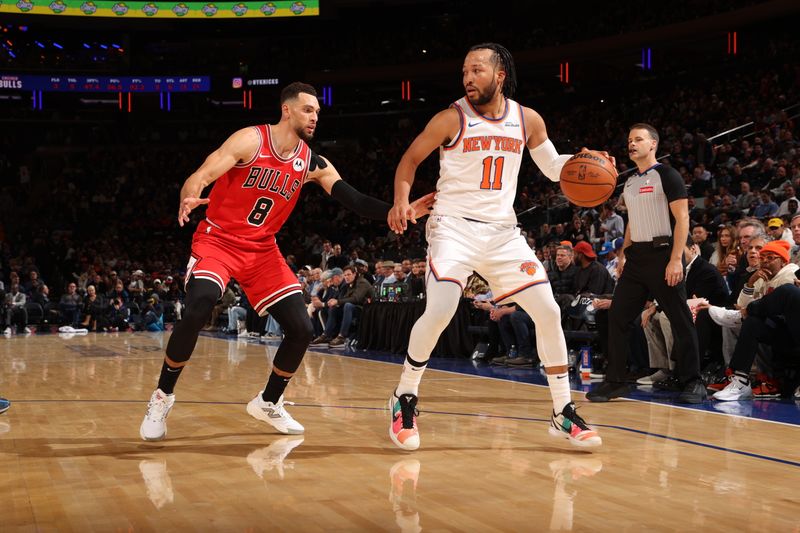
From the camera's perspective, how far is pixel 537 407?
585cm

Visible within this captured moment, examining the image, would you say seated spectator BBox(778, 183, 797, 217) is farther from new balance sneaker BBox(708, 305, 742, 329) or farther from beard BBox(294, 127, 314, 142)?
beard BBox(294, 127, 314, 142)

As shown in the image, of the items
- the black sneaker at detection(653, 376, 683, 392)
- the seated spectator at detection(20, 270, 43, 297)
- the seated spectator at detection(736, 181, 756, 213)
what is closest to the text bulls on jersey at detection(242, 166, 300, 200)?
the black sneaker at detection(653, 376, 683, 392)

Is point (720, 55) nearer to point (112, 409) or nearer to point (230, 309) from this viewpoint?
point (230, 309)

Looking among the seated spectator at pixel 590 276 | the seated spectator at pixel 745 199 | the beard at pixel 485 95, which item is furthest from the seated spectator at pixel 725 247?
the seated spectator at pixel 745 199

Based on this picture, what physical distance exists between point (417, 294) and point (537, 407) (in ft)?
18.8

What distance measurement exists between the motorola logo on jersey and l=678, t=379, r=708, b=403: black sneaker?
3.32 meters

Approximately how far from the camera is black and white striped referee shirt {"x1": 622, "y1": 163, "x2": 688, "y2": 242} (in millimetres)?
5902

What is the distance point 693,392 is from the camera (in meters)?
6.00

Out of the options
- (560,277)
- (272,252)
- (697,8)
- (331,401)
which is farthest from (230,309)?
(697,8)

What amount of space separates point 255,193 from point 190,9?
85.1ft

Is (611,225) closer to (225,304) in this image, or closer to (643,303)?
(643,303)

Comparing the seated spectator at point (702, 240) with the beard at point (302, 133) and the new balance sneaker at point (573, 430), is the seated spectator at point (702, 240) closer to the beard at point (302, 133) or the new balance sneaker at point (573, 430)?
the new balance sneaker at point (573, 430)

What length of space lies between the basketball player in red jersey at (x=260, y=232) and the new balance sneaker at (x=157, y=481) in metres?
0.65

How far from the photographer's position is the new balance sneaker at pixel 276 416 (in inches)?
182
